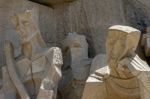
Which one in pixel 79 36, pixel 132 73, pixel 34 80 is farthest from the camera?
pixel 79 36

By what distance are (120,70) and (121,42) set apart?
27 centimetres

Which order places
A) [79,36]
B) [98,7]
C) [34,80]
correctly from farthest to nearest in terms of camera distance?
[98,7], [79,36], [34,80]

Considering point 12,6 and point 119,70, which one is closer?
point 119,70

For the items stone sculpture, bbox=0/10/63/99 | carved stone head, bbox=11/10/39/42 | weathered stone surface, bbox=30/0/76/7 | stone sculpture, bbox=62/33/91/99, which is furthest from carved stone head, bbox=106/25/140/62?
weathered stone surface, bbox=30/0/76/7

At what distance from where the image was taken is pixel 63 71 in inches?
354

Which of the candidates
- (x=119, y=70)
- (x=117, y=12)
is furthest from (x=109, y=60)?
(x=117, y=12)

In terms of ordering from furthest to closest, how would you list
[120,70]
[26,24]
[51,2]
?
[51,2] < [26,24] < [120,70]

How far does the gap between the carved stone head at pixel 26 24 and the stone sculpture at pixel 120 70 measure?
3.52ft

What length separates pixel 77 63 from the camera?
8.95m

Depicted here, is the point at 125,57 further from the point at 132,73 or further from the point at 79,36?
the point at 79,36

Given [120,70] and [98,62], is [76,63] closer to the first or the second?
[98,62]

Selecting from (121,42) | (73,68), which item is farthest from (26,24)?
(121,42)

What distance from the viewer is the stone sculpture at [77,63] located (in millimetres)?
8664

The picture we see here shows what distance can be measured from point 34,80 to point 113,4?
5.65 feet
